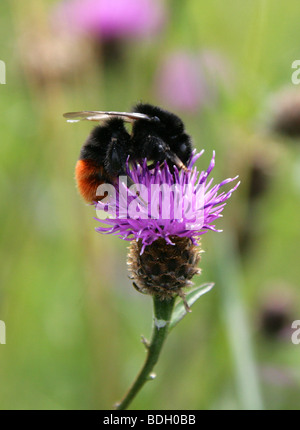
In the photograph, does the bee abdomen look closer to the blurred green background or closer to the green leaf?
the green leaf

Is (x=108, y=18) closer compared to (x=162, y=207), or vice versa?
(x=162, y=207)

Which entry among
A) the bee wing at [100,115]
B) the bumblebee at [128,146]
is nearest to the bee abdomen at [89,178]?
the bumblebee at [128,146]

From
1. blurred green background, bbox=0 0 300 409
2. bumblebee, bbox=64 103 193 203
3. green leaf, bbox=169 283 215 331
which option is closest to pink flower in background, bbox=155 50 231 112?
blurred green background, bbox=0 0 300 409

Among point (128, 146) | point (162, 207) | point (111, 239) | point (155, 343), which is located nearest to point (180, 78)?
point (111, 239)

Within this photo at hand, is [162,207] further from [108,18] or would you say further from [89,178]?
[108,18]

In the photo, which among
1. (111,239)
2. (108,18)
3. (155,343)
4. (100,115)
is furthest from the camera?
(108,18)

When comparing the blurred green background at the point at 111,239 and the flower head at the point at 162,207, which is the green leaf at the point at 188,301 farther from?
the blurred green background at the point at 111,239
